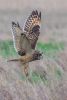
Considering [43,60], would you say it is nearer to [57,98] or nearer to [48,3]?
[57,98]

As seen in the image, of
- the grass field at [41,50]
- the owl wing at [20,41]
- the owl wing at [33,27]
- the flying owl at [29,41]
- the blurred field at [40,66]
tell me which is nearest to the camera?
the owl wing at [20,41]

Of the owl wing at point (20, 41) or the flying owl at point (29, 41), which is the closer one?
the owl wing at point (20, 41)

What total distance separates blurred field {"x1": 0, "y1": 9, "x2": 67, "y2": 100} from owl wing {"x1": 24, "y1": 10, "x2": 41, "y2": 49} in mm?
408

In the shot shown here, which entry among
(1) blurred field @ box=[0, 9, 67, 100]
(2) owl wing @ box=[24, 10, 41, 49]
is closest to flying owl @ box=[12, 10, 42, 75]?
(2) owl wing @ box=[24, 10, 41, 49]

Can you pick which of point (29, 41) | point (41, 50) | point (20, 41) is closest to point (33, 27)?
point (29, 41)

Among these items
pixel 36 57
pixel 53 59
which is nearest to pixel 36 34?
pixel 36 57

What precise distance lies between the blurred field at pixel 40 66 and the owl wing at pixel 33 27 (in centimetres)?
41

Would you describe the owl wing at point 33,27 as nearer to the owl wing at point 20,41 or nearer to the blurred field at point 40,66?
the owl wing at point 20,41

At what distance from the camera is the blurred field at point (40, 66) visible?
830cm

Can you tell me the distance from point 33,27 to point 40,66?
2.47 ft

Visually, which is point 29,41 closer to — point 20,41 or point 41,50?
point 20,41

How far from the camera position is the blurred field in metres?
8.30

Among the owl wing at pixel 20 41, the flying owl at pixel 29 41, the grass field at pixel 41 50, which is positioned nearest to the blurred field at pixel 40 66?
the grass field at pixel 41 50

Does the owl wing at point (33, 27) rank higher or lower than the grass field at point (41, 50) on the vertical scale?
higher
